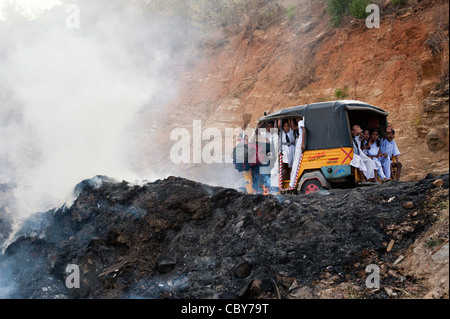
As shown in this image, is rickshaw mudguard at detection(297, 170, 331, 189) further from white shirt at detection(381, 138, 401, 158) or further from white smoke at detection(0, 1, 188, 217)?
white smoke at detection(0, 1, 188, 217)

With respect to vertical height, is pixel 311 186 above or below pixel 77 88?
below

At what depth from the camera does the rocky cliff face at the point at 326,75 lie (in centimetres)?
1168

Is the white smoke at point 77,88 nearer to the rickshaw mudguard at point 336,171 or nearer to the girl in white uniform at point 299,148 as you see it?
the girl in white uniform at point 299,148

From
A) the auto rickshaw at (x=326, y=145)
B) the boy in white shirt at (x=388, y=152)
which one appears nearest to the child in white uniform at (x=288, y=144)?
the auto rickshaw at (x=326, y=145)

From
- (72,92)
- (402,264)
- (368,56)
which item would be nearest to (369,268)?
(402,264)

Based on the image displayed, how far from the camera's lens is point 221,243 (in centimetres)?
548

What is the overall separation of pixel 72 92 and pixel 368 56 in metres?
13.1

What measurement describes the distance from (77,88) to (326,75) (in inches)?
450

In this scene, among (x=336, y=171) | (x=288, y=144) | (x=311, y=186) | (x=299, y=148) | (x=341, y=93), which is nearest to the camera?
(x=336, y=171)

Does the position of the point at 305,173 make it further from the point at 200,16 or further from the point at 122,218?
the point at 200,16

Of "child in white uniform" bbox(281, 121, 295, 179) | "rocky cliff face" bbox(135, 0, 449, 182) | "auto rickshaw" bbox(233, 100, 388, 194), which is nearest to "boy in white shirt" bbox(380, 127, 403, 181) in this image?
"auto rickshaw" bbox(233, 100, 388, 194)

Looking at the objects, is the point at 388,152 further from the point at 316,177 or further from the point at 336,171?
the point at 316,177

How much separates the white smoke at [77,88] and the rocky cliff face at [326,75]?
1.75m

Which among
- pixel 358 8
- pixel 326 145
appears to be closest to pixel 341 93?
pixel 358 8
